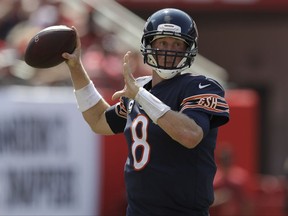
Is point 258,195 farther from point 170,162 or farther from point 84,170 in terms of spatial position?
point 170,162

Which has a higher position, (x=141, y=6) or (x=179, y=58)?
(x=179, y=58)

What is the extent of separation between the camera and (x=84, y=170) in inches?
333

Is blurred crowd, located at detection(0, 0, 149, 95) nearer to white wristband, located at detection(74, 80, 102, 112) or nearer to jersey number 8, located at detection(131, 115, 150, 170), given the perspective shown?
white wristband, located at detection(74, 80, 102, 112)

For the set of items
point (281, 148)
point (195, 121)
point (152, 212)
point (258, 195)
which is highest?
point (195, 121)

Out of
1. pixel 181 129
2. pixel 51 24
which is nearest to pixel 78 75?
pixel 181 129

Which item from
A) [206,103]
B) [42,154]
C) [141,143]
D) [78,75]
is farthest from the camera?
[42,154]

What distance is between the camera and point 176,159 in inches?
157

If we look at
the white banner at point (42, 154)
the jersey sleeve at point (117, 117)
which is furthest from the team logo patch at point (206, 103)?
the white banner at point (42, 154)

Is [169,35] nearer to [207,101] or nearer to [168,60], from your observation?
[168,60]

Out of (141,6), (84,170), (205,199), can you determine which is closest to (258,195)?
(84,170)

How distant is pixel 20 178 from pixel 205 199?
4504 millimetres

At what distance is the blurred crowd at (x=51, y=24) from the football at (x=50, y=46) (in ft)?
13.2

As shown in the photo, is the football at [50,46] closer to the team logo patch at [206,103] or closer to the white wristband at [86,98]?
the white wristband at [86,98]

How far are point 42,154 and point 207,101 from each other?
4.57 metres
